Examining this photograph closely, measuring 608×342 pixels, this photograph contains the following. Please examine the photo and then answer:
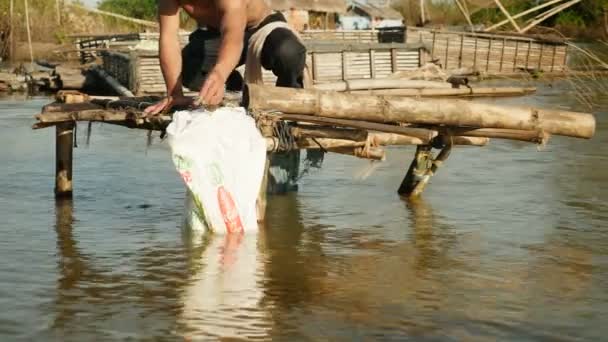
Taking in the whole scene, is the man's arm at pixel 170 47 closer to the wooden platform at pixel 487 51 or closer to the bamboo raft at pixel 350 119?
the bamboo raft at pixel 350 119

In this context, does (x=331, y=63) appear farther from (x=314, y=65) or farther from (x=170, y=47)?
(x=170, y=47)

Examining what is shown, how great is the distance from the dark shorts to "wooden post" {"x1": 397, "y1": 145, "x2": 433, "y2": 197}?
1.39 m

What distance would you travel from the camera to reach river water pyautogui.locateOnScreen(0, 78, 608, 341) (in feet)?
15.5

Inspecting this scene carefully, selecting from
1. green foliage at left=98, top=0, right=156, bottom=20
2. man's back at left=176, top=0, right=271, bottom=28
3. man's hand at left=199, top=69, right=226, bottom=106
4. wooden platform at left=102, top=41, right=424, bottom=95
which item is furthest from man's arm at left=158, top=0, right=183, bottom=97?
green foliage at left=98, top=0, right=156, bottom=20

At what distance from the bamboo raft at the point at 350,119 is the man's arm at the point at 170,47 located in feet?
0.69

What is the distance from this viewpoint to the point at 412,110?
6.82 m

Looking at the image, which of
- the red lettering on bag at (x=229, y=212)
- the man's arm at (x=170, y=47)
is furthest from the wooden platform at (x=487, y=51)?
the red lettering on bag at (x=229, y=212)

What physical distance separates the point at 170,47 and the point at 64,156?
1.44 meters

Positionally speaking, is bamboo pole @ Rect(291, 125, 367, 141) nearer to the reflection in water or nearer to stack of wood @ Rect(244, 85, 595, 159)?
stack of wood @ Rect(244, 85, 595, 159)

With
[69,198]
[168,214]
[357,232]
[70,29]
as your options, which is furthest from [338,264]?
[70,29]

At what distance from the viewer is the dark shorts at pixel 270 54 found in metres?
7.07

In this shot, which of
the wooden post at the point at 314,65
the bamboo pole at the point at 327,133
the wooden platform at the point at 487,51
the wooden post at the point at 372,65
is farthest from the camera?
the wooden platform at the point at 487,51

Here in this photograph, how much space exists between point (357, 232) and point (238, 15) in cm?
154

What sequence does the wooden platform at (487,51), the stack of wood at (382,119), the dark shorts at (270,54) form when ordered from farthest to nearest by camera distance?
the wooden platform at (487,51) < the dark shorts at (270,54) < the stack of wood at (382,119)
